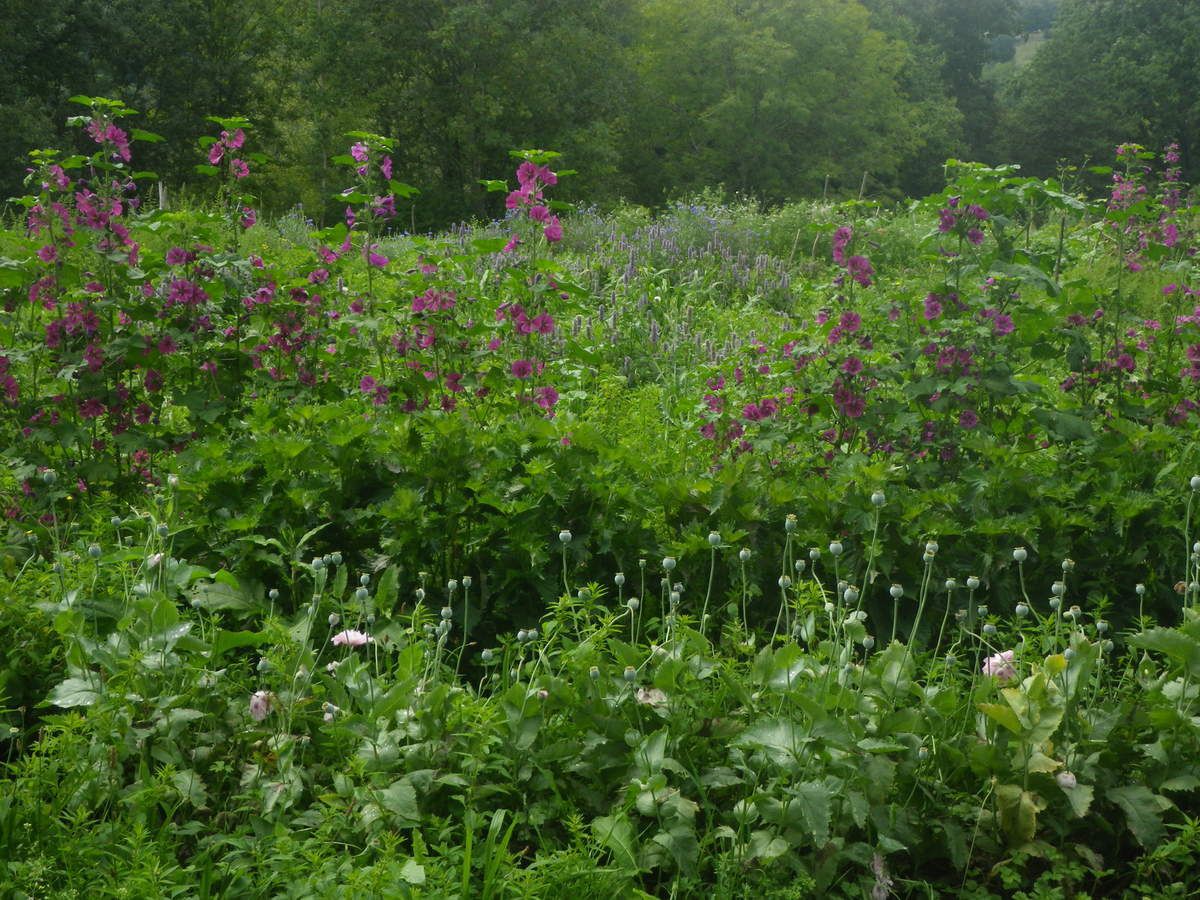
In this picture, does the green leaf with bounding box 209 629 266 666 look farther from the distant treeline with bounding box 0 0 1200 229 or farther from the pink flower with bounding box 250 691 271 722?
the distant treeline with bounding box 0 0 1200 229

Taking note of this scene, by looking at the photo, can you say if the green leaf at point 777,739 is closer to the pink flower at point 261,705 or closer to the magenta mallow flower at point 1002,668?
the magenta mallow flower at point 1002,668

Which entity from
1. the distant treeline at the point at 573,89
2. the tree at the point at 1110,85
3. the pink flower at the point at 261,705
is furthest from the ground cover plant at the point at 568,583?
the tree at the point at 1110,85

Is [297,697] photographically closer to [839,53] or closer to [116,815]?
[116,815]

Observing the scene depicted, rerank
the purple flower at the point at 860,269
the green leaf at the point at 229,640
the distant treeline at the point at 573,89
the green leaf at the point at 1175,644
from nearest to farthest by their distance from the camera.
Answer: the green leaf at the point at 1175,644, the green leaf at the point at 229,640, the purple flower at the point at 860,269, the distant treeline at the point at 573,89

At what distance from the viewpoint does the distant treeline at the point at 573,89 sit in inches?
811

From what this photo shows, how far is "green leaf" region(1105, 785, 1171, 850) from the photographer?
2130 mm

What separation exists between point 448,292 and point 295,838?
8.43 feet

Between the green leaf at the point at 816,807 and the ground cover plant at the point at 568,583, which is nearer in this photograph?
the green leaf at the point at 816,807

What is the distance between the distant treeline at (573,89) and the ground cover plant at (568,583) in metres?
8.92

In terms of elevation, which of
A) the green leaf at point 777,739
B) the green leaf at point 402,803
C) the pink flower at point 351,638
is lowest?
the green leaf at point 402,803

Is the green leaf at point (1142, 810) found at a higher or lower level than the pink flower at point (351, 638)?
lower

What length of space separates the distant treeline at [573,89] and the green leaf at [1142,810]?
11.5 meters

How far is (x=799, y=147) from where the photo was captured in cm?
3042

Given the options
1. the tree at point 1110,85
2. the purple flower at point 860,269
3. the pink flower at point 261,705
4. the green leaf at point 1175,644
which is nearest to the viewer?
the green leaf at point 1175,644
